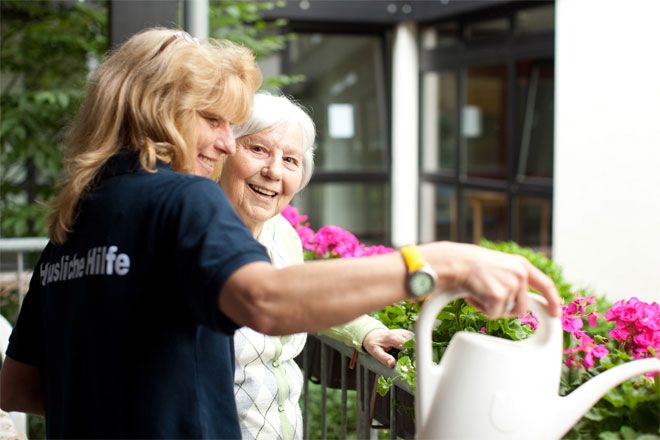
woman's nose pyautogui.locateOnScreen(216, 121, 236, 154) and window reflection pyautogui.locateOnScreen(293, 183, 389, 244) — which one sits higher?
woman's nose pyautogui.locateOnScreen(216, 121, 236, 154)

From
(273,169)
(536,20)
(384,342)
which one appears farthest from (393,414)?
(536,20)

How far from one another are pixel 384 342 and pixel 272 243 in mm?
328

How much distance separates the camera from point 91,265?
124cm

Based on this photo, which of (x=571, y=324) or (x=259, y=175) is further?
(x=259, y=175)

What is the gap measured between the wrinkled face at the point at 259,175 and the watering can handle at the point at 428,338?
2.60 feet

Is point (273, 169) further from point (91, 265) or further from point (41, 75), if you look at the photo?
point (41, 75)

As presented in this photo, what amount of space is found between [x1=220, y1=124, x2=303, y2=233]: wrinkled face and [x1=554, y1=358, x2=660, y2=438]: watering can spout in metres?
0.87

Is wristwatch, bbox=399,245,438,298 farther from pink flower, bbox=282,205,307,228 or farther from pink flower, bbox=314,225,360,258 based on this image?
pink flower, bbox=282,205,307,228

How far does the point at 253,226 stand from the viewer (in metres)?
1.94

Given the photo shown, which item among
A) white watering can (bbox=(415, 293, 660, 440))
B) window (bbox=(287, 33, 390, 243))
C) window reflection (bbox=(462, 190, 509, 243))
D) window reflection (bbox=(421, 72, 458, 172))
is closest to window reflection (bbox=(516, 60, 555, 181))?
window reflection (bbox=(462, 190, 509, 243))

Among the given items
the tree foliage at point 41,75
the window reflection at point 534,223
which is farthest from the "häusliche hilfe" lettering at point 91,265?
the window reflection at point 534,223

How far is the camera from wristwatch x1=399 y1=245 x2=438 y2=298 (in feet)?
3.55

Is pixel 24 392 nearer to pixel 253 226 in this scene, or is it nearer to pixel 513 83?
Result: pixel 253 226

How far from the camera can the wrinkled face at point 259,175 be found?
192 centimetres
